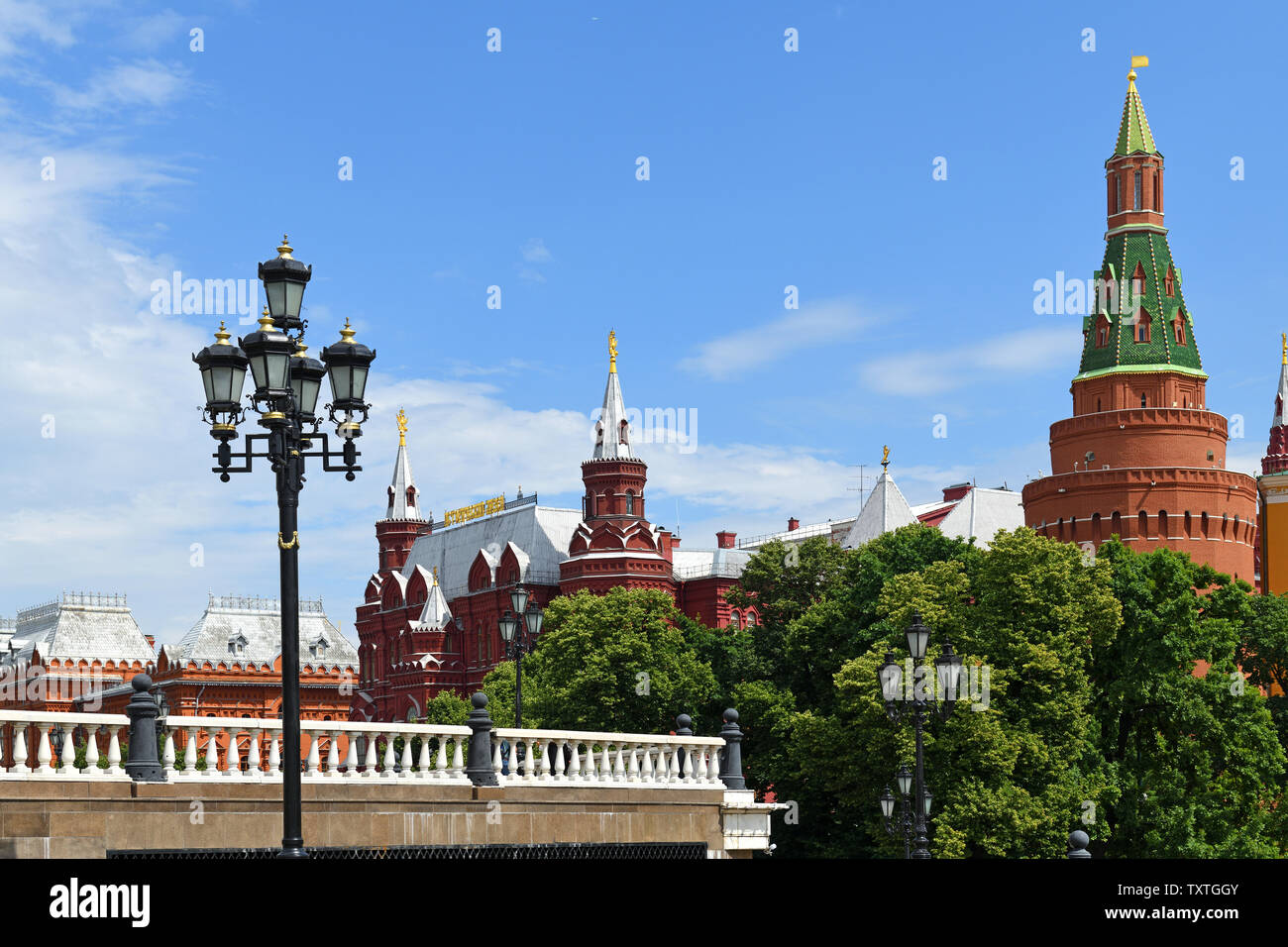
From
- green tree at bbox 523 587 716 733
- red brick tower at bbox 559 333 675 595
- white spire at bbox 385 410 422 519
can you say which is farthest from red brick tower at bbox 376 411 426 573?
green tree at bbox 523 587 716 733

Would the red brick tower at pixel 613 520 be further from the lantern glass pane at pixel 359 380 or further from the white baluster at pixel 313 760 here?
the lantern glass pane at pixel 359 380

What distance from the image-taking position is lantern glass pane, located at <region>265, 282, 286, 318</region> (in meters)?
18.8

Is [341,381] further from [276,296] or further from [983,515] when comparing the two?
[983,515]

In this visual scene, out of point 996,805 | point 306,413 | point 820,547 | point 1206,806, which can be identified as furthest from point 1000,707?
point 306,413

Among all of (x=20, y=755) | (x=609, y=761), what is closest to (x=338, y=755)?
(x=20, y=755)

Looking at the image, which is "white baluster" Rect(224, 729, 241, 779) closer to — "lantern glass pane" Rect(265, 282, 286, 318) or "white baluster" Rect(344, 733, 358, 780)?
"white baluster" Rect(344, 733, 358, 780)

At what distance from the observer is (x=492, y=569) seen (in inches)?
4648

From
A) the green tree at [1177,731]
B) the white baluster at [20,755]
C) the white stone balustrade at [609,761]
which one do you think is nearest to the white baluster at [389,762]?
the white stone balustrade at [609,761]

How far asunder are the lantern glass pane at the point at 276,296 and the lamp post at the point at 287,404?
10mm

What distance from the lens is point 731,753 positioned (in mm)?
27656

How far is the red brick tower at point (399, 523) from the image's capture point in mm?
133000

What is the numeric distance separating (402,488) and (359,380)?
115 metres

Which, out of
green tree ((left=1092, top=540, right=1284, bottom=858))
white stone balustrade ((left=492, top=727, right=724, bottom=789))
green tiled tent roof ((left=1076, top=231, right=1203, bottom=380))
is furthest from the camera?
green tiled tent roof ((left=1076, top=231, right=1203, bottom=380))

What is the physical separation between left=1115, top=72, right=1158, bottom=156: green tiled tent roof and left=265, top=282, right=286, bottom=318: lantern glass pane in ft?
234
